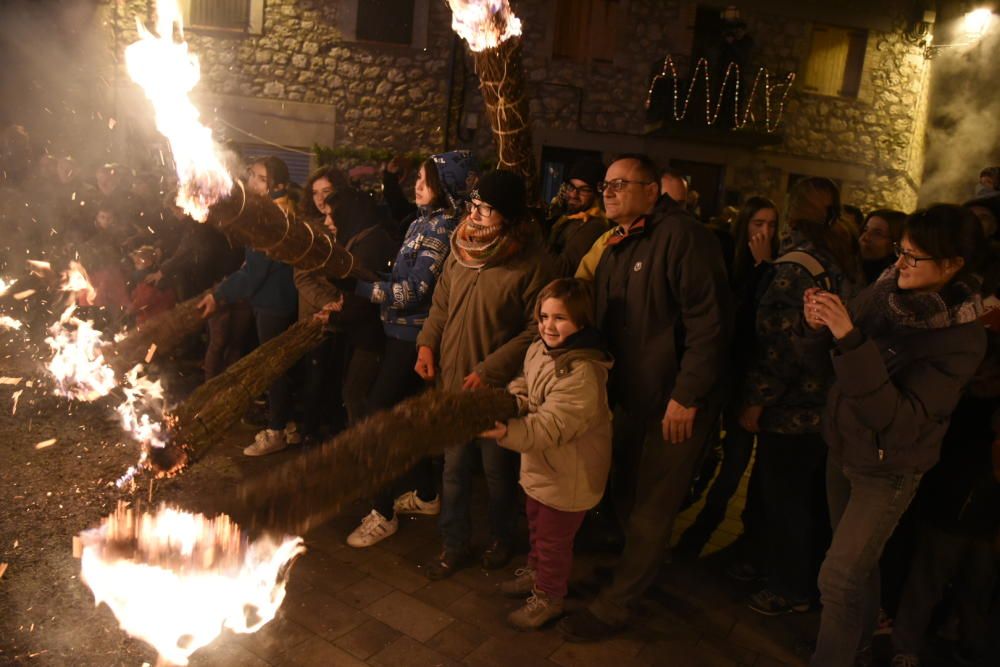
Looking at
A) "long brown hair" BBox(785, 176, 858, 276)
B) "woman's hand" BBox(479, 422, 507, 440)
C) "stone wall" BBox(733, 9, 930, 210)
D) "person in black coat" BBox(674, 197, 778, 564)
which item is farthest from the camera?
"stone wall" BBox(733, 9, 930, 210)

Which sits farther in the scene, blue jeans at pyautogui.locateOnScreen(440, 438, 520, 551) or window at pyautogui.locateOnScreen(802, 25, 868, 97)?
window at pyautogui.locateOnScreen(802, 25, 868, 97)

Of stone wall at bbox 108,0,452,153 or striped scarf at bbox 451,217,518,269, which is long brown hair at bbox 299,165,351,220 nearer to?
striped scarf at bbox 451,217,518,269

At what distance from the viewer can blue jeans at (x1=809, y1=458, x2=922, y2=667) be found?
300cm

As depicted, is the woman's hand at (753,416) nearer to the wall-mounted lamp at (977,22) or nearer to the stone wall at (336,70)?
the stone wall at (336,70)

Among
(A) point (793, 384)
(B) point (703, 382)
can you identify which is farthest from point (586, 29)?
(B) point (703, 382)

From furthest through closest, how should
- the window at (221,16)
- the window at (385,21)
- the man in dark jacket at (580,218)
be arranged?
1. the window at (385,21)
2. the window at (221,16)
3. the man in dark jacket at (580,218)

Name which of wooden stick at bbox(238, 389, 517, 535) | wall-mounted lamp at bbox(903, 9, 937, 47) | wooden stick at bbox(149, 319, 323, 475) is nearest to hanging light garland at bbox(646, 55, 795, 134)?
wall-mounted lamp at bbox(903, 9, 937, 47)

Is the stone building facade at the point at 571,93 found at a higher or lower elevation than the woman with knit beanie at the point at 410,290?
higher

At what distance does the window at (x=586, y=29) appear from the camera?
52.4 feet

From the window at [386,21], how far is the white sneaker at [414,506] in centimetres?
1310

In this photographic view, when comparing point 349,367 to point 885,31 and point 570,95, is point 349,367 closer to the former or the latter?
point 570,95

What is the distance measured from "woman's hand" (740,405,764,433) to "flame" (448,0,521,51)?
2892 mm

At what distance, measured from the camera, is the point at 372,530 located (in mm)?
4527

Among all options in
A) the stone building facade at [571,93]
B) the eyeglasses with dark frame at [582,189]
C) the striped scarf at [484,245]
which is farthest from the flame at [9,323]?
the stone building facade at [571,93]
